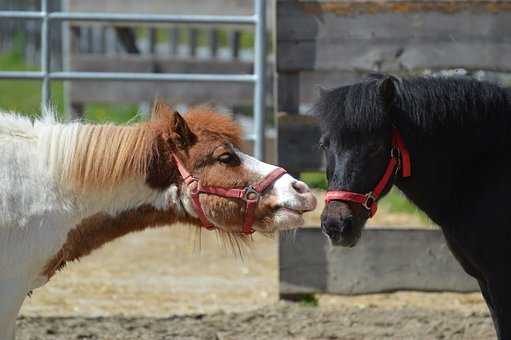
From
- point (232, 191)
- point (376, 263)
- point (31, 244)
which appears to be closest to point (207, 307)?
point (376, 263)

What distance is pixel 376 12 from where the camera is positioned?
5988mm

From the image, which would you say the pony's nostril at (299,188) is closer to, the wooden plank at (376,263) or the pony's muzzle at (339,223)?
the pony's muzzle at (339,223)

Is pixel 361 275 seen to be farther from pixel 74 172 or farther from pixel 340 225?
pixel 74 172

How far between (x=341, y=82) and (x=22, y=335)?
8.32ft

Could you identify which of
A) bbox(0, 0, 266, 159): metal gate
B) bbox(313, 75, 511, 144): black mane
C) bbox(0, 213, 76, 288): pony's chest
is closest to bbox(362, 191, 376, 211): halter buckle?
bbox(313, 75, 511, 144): black mane

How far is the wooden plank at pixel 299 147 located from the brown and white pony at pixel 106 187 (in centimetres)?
226

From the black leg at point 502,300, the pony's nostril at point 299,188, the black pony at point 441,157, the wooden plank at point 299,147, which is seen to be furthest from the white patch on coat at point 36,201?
the wooden plank at point 299,147

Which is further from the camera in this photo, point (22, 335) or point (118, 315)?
point (118, 315)

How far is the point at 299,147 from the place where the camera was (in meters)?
6.06

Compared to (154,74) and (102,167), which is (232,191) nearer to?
(102,167)

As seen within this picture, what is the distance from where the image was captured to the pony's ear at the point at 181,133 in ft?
12.1

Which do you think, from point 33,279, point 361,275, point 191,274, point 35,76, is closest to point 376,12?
point 361,275

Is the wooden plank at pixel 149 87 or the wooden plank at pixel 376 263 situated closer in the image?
the wooden plank at pixel 376 263

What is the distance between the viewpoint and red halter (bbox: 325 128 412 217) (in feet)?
13.1
